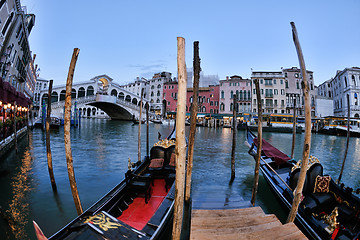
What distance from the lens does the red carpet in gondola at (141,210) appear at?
271cm

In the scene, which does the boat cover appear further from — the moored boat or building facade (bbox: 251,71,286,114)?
→ building facade (bbox: 251,71,286,114)

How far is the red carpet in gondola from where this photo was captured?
2.71 meters

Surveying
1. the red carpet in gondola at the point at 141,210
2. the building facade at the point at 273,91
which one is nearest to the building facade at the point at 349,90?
the building facade at the point at 273,91

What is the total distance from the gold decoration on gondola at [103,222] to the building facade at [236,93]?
95.0ft

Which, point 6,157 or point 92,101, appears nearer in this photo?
point 6,157

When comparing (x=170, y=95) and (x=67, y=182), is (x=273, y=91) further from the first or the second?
(x=67, y=182)

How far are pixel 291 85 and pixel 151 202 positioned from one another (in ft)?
100

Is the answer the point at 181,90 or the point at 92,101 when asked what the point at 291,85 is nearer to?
the point at 92,101

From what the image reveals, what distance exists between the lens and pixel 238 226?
6.31 ft

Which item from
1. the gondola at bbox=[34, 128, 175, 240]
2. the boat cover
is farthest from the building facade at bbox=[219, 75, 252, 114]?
the gondola at bbox=[34, 128, 175, 240]

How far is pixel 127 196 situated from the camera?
10.7 ft

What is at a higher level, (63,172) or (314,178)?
(314,178)

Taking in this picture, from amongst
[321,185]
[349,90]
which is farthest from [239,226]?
[349,90]

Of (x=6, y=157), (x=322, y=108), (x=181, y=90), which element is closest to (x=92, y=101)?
(x=6, y=157)
